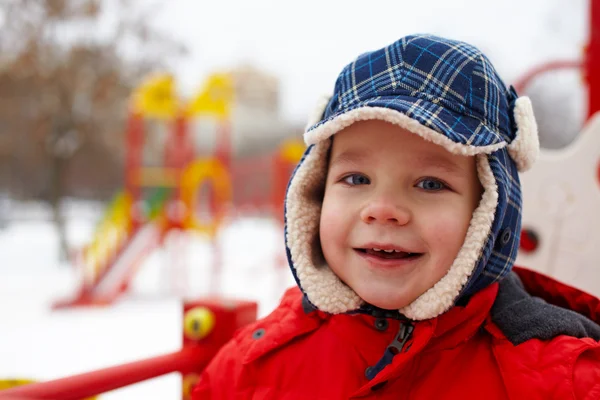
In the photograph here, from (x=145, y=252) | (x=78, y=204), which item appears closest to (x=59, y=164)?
(x=145, y=252)

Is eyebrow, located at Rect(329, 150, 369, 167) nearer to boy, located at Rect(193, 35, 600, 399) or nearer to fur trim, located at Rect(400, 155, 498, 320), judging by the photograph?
boy, located at Rect(193, 35, 600, 399)

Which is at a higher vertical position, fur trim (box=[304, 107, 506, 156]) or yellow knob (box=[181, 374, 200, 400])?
fur trim (box=[304, 107, 506, 156])

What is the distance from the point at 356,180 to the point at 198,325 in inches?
14.1

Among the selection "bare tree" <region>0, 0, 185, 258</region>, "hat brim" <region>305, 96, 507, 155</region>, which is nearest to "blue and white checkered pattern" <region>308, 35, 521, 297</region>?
"hat brim" <region>305, 96, 507, 155</region>

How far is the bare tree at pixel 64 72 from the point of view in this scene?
626 centimetres

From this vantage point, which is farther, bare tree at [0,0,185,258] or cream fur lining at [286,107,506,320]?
bare tree at [0,0,185,258]

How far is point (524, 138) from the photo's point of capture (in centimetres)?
69

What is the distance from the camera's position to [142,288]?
5.07 meters

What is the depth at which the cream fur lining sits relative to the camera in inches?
24.7

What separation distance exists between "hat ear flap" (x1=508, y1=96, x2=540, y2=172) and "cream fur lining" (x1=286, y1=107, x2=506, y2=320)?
67 mm

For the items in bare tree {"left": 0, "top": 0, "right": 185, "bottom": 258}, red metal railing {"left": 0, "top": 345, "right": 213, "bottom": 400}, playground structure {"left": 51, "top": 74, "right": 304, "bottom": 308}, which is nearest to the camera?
red metal railing {"left": 0, "top": 345, "right": 213, "bottom": 400}

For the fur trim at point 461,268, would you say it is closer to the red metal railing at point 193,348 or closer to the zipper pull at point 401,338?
the zipper pull at point 401,338

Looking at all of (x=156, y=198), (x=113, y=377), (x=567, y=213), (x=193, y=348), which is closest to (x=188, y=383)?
(x=193, y=348)

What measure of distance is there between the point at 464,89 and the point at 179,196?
4.23 metres
